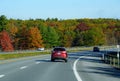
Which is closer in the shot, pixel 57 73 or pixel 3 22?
pixel 57 73

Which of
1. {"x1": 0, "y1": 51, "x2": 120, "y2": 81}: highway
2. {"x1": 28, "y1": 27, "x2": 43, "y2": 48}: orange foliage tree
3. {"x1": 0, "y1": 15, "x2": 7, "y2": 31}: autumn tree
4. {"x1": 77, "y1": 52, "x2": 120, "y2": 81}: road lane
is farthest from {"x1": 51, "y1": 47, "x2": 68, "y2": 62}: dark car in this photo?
{"x1": 0, "y1": 15, "x2": 7, "y2": 31}: autumn tree

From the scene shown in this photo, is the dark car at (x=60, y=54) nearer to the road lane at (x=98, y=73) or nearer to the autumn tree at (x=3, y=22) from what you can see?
the road lane at (x=98, y=73)

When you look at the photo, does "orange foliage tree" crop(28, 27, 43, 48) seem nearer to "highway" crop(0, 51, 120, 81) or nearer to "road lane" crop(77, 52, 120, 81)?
"road lane" crop(77, 52, 120, 81)

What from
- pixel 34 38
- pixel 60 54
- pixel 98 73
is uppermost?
pixel 34 38

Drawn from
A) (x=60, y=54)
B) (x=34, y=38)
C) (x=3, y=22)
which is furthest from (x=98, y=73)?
(x=3, y=22)

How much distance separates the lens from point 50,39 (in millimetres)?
169625

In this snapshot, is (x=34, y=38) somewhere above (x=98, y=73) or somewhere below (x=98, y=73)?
above

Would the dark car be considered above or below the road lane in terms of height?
above

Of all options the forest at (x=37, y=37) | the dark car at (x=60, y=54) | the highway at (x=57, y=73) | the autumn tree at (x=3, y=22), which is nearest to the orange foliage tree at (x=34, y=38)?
the forest at (x=37, y=37)

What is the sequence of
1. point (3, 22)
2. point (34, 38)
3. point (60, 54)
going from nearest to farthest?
1. point (60, 54)
2. point (34, 38)
3. point (3, 22)

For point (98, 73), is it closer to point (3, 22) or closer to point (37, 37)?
point (37, 37)

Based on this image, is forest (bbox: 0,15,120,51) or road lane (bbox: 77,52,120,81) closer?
road lane (bbox: 77,52,120,81)

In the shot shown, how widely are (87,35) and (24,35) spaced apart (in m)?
45.4

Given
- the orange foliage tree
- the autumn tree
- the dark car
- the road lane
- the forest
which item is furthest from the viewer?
the autumn tree
